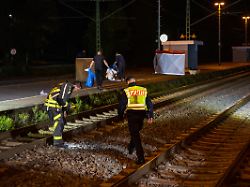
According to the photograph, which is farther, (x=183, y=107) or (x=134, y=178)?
(x=183, y=107)

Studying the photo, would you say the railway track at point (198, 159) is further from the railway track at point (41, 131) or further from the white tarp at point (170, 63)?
the white tarp at point (170, 63)

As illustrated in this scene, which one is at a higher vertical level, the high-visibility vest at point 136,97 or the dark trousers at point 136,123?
the high-visibility vest at point 136,97

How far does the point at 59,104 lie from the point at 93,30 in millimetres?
42806

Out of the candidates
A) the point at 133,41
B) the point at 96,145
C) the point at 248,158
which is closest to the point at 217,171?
the point at 248,158

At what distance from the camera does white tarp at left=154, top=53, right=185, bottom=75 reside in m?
37.2

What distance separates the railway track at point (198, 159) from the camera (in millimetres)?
9609

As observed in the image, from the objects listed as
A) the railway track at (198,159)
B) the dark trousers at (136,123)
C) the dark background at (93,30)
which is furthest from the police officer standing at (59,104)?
the dark background at (93,30)

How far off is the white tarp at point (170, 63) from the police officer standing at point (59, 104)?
24965 mm

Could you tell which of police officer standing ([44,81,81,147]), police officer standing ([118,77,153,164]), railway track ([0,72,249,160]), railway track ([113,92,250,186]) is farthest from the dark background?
police officer standing ([118,77,153,164])

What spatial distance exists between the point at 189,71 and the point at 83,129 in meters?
27.4

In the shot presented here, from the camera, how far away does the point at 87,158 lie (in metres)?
11.1

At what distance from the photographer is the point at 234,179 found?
32.1 ft

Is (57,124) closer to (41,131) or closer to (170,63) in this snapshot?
(41,131)

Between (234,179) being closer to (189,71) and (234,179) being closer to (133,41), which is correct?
(189,71)
